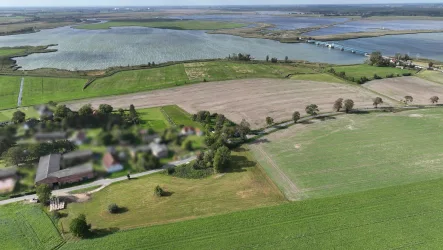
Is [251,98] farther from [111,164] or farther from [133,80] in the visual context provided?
[111,164]

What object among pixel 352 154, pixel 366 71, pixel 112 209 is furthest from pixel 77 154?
pixel 366 71

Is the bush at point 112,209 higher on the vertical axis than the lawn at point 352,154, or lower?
lower

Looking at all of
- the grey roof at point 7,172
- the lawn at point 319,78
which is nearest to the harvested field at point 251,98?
the lawn at point 319,78

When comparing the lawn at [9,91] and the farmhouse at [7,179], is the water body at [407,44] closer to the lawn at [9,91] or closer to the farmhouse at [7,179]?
the lawn at [9,91]

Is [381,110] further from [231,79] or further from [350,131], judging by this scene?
[231,79]

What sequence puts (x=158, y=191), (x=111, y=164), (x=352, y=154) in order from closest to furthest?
(x=158, y=191)
(x=111, y=164)
(x=352, y=154)
